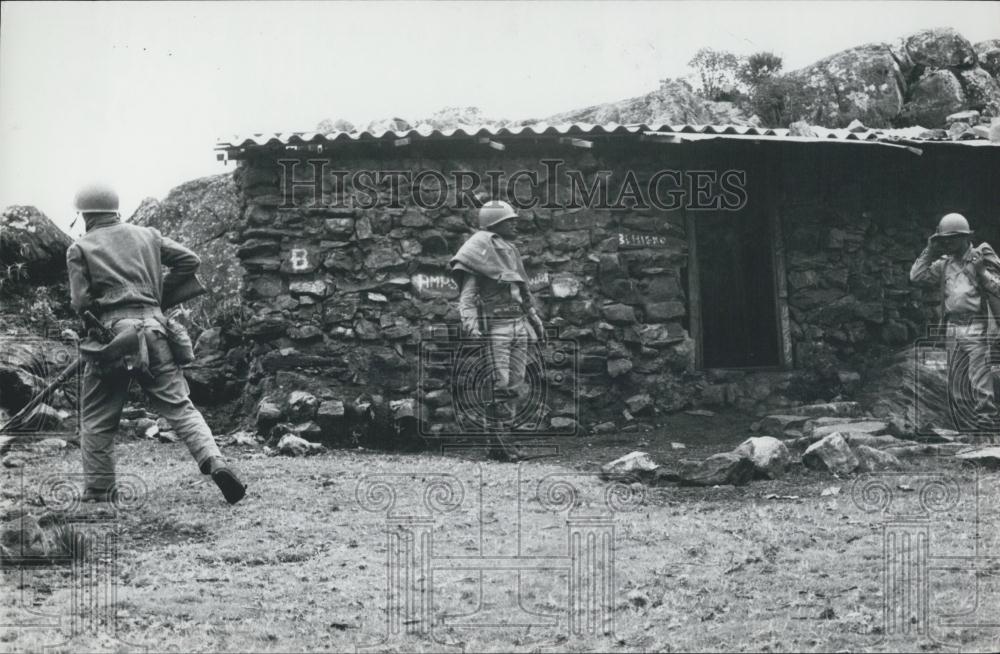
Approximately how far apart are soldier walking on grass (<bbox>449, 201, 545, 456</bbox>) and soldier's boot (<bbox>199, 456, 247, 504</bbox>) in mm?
2274

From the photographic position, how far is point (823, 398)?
30.1 feet

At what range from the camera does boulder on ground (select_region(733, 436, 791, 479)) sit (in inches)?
264

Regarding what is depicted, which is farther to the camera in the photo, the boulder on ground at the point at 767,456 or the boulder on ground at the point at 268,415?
the boulder on ground at the point at 268,415

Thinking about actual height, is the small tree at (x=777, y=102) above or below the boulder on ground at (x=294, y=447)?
above

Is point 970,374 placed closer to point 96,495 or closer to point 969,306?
point 969,306

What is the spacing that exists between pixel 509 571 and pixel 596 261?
4.23 meters

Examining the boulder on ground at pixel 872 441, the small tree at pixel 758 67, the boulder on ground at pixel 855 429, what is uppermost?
the small tree at pixel 758 67

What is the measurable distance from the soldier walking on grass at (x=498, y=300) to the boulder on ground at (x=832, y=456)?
205cm

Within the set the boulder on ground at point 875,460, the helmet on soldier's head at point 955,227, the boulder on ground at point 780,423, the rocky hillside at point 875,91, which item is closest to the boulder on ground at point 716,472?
the boulder on ground at point 875,460

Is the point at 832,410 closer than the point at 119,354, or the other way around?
the point at 119,354

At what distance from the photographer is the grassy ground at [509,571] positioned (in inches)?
157

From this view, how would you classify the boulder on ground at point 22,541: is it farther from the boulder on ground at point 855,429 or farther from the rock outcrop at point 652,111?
the rock outcrop at point 652,111

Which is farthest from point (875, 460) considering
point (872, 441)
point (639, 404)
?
point (639, 404)

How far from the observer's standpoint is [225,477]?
214 inches
